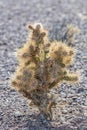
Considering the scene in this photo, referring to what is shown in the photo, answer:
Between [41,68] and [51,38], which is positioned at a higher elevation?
[41,68]

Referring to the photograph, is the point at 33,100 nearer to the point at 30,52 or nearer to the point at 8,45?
the point at 30,52

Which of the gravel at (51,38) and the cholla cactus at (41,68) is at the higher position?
the cholla cactus at (41,68)

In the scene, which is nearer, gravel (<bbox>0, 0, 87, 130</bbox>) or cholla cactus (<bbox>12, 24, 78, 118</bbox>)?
cholla cactus (<bbox>12, 24, 78, 118</bbox>)

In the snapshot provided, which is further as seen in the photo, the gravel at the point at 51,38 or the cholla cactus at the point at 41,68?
the gravel at the point at 51,38

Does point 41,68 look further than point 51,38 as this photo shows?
No

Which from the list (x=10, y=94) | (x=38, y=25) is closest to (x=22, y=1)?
(x=10, y=94)
